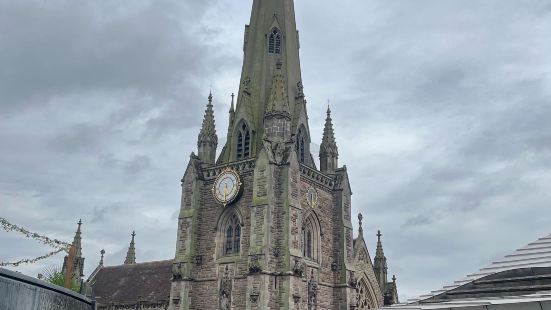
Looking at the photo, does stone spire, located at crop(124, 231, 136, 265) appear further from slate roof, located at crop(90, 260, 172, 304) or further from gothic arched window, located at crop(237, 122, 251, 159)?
gothic arched window, located at crop(237, 122, 251, 159)

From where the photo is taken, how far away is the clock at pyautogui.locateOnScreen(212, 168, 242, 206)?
3634 cm

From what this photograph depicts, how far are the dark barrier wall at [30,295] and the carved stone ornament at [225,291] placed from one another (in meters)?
26.3

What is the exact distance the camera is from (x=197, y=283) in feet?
119

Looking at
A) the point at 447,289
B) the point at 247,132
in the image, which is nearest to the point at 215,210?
the point at 247,132

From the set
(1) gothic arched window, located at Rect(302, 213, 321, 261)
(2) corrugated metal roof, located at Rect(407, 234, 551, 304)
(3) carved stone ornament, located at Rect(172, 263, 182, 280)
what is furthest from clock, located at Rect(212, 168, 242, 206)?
(2) corrugated metal roof, located at Rect(407, 234, 551, 304)

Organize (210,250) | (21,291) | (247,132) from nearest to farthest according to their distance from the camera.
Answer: (21,291), (210,250), (247,132)

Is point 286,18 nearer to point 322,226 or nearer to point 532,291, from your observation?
point 322,226

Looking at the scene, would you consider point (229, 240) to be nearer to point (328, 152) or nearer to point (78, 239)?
point (328, 152)

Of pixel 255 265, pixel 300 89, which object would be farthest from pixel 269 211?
pixel 300 89

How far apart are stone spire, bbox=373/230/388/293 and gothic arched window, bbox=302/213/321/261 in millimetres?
7603

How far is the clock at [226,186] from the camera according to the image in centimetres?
3634

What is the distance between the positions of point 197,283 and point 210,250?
2.14 meters

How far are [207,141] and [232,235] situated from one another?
7287 mm

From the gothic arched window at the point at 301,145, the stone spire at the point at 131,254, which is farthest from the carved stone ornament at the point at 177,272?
the stone spire at the point at 131,254
